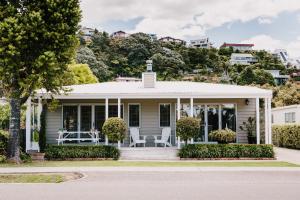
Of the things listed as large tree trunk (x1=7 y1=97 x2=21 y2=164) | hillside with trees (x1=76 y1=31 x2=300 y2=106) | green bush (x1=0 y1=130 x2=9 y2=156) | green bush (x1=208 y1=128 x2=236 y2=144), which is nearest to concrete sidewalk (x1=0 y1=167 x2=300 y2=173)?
large tree trunk (x1=7 y1=97 x2=21 y2=164)

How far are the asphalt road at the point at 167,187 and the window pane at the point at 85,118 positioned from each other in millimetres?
8775

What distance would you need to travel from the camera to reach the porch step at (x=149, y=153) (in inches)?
870

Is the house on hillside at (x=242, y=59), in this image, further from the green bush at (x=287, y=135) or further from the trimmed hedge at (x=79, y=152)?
the trimmed hedge at (x=79, y=152)

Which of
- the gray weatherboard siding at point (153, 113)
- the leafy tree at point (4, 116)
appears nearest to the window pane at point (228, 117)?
the gray weatherboard siding at point (153, 113)

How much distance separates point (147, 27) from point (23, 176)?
81365 mm

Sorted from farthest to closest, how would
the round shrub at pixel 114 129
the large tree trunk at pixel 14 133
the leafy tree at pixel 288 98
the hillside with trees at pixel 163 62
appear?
the hillside with trees at pixel 163 62, the leafy tree at pixel 288 98, the round shrub at pixel 114 129, the large tree trunk at pixel 14 133

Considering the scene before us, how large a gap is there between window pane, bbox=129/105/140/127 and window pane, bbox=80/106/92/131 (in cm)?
217

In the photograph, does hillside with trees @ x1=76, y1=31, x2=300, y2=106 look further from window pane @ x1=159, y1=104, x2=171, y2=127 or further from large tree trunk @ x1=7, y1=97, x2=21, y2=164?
large tree trunk @ x1=7, y1=97, x2=21, y2=164

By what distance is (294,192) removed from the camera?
36.4 feet

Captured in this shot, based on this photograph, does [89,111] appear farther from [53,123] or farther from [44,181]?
[44,181]

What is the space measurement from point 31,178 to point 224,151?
10.3m

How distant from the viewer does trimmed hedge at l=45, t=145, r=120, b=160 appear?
2169cm

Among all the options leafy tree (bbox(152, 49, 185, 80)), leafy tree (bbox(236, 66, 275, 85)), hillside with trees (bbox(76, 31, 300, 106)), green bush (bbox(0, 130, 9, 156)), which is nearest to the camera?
green bush (bbox(0, 130, 9, 156))

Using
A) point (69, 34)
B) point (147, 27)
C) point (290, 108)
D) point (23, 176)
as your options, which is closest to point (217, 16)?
point (147, 27)
